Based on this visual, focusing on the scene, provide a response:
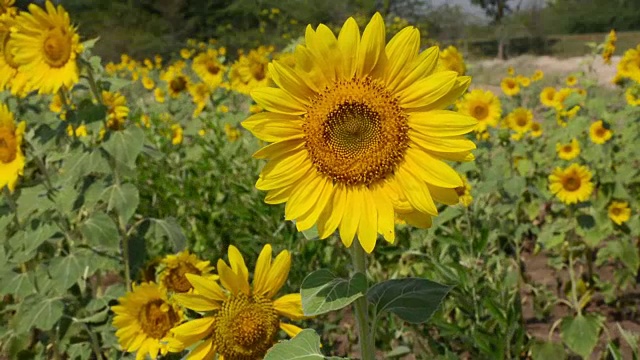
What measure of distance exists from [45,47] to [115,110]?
1.29 ft

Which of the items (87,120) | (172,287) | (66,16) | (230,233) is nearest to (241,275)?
(172,287)

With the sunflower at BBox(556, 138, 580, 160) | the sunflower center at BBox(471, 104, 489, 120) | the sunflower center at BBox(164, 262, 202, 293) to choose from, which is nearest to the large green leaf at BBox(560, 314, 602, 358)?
the sunflower center at BBox(164, 262, 202, 293)

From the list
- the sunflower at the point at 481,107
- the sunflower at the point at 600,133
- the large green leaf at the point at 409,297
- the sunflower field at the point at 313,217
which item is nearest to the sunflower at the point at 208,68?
the sunflower field at the point at 313,217

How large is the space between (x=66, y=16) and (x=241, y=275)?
1144 mm

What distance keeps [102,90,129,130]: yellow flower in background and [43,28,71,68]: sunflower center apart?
19cm

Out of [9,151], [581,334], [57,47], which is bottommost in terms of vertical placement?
[581,334]

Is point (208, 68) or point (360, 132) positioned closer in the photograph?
point (360, 132)

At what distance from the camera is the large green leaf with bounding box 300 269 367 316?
1146 millimetres

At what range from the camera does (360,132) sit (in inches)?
47.0

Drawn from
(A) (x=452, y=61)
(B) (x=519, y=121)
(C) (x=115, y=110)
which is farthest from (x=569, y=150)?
(C) (x=115, y=110)

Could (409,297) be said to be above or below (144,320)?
above

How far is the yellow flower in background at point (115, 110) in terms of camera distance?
232 cm

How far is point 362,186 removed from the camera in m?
1.19

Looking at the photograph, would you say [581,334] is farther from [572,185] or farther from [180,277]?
[180,277]
